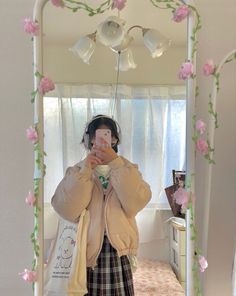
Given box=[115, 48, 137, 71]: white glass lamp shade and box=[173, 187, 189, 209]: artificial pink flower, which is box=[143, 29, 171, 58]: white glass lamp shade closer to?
box=[115, 48, 137, 71]: white glass lamp shade

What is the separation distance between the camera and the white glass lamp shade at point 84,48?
0.97 meters

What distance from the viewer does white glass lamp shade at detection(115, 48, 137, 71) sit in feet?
3.22

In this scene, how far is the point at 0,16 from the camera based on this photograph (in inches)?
41.1

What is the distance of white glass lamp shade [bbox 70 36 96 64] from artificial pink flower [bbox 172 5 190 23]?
8.8 inches

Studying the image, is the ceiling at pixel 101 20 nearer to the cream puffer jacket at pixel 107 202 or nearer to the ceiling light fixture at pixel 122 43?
the ceiling light fixture at pixel 122 43

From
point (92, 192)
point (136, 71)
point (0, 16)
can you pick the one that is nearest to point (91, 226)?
point (92, 192)

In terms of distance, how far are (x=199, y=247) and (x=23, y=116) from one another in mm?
614

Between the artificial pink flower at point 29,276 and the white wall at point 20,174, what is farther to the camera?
the white wall at point 20,174

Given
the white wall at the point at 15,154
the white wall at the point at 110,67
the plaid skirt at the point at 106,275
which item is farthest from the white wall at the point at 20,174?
the plaid skirt at the point at 106,275

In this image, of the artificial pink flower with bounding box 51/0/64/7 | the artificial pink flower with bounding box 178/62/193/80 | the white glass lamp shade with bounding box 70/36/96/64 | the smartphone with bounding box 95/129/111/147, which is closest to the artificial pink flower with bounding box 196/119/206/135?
the artificial pink flower with bounding box 178/62/193/80

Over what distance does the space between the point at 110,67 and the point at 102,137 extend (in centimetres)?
19

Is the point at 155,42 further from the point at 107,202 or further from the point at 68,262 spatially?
the point at 68,262

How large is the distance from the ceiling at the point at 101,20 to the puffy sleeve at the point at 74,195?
36 centimetres

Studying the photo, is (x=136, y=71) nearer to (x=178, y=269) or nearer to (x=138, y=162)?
(x=138, y=162)
